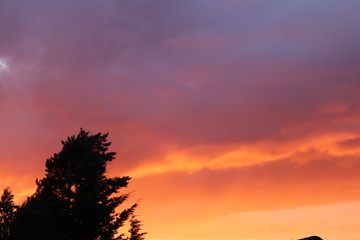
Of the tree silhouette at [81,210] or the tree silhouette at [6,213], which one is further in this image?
the tree silhouette at [6,213]

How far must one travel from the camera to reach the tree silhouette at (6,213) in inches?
1998

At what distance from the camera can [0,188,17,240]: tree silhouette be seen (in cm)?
5074

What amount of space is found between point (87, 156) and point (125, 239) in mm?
8448

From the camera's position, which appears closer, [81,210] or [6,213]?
[81,210]

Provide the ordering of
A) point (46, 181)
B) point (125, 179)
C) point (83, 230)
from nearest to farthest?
point (83, 230), point (125, 179), point (46, 181)

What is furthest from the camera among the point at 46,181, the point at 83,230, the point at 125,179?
the point at 46,181

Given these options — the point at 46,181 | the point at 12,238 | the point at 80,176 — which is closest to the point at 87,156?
the point at 80,176

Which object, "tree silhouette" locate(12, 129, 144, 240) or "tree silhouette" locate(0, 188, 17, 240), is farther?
"tree silhouette" locate(0, 188, 17, 240)

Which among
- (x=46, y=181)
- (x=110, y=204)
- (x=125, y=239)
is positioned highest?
(x=46, y=181)

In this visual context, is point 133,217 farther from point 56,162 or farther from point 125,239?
point 56,162

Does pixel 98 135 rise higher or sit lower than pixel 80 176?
higher

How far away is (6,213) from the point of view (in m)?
59.9

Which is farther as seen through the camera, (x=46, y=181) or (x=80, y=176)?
(x=46, y=181)

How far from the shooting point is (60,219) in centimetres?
4281
